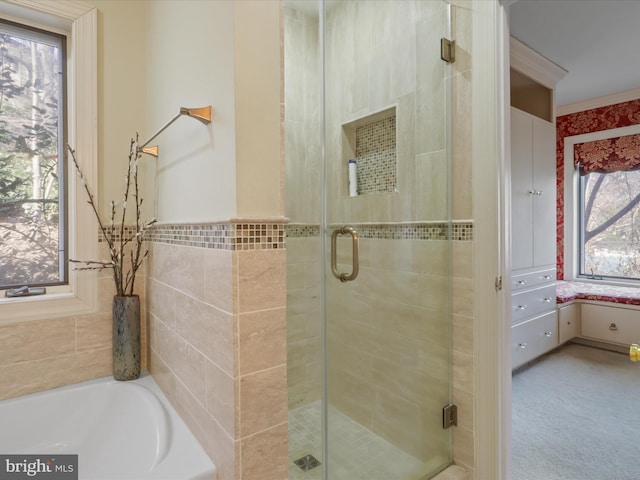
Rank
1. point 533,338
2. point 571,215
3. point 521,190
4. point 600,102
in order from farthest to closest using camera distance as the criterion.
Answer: point 571,215 < point 600,102 < point 533,338 < point 521,190

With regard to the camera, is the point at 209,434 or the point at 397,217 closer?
the point at 209,434

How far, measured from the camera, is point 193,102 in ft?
3.98

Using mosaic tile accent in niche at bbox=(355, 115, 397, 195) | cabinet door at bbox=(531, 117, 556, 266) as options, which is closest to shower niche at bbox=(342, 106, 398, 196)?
mosaic tile accent in niche at bbox=(355, 115, 397, 195)

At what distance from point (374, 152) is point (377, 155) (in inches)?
0.8

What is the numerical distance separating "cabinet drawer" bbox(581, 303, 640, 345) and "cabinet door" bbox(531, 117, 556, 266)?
0.86 m

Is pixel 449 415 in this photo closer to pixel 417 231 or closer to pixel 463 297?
pixel 463 297

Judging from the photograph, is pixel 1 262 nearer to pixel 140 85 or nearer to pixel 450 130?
pixel 140 85

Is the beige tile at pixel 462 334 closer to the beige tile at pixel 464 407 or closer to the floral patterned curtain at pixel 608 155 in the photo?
the beige tile at pixel 464 407

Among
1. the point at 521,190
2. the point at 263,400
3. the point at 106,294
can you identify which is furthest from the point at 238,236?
the point at 521,190

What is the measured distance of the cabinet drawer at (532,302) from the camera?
113 inches

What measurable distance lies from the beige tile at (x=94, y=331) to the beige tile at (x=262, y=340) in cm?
110

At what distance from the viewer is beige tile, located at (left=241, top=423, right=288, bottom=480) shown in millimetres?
970

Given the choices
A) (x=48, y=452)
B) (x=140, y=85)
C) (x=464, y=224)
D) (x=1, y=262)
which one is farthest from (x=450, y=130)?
(x=48, y=452)

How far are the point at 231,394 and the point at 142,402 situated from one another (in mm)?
742
